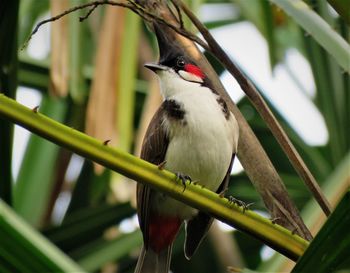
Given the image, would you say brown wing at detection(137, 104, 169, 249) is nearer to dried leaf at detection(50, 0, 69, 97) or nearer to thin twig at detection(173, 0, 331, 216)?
dried leaf at detection(50, 0, 69, 97)

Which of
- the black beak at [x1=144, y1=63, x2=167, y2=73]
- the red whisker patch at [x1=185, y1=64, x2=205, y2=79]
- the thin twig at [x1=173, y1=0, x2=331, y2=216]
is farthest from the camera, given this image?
the red whisker patch at [x1=185, y1=64, x2=205, y2=79]

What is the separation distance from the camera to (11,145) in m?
1.34

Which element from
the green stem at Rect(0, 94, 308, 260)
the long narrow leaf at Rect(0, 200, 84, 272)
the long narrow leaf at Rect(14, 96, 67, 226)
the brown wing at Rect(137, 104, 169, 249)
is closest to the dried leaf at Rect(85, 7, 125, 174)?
the brown wing at Rect(137, 104, 169, 249)

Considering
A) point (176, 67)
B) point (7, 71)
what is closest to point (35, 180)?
point (176, 67)

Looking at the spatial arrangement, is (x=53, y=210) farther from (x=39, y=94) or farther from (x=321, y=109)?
(x=321, y=109)

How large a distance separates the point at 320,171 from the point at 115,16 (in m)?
0.89

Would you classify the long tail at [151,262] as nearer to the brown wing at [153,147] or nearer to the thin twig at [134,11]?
the brown wing at [153,147]

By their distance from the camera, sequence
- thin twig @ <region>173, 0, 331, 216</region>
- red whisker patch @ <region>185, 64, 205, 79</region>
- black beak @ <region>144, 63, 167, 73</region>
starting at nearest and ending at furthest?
A: 1. thin twig @ <region>173, 0, 331, 216</region>
2. black beak @ <region>144, 63, 167, 73</region>
3. red whisker patch @ <region>185, 64, 205, 79</region>

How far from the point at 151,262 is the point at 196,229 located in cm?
15

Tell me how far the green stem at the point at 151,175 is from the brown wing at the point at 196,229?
104cm

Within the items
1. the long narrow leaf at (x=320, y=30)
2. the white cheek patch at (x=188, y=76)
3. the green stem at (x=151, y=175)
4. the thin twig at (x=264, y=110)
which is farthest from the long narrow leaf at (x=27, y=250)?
the white cheek patch at (x=188, y=76)

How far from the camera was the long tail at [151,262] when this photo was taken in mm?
2154

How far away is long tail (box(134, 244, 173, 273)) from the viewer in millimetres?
2154

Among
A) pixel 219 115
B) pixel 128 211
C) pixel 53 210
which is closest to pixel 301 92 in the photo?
pixel 219 115
